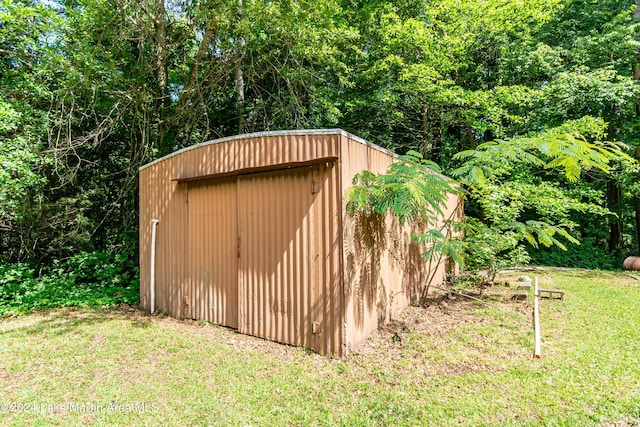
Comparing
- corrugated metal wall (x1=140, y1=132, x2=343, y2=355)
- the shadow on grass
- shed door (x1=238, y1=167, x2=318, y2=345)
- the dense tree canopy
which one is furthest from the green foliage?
the shadow on grass

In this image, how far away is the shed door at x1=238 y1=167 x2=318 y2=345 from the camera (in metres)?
3.79

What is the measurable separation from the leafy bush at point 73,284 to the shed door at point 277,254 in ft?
12.6

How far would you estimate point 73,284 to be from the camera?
7.21 meters

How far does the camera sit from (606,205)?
38.4 ft

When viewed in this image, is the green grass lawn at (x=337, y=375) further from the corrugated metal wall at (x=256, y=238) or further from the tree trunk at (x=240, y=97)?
the tree trunk at (x=240, y=97)

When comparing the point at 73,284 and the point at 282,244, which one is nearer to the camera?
the point at 282,244

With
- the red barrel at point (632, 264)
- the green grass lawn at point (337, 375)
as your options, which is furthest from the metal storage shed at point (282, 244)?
the red barrel at point (632, 264)

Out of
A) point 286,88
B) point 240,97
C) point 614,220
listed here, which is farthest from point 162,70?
point 614,220

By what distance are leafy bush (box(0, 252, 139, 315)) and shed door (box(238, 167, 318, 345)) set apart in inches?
151

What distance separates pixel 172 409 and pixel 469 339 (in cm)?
338

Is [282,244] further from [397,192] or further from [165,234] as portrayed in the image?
[165,234]

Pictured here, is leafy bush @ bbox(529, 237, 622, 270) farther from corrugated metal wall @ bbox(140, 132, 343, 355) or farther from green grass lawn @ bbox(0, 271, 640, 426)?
corrugated metal wall @ bbox(140, 132, 343, 355)

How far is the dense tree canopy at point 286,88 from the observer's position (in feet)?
20.8

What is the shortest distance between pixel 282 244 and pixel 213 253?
1.39 metres
